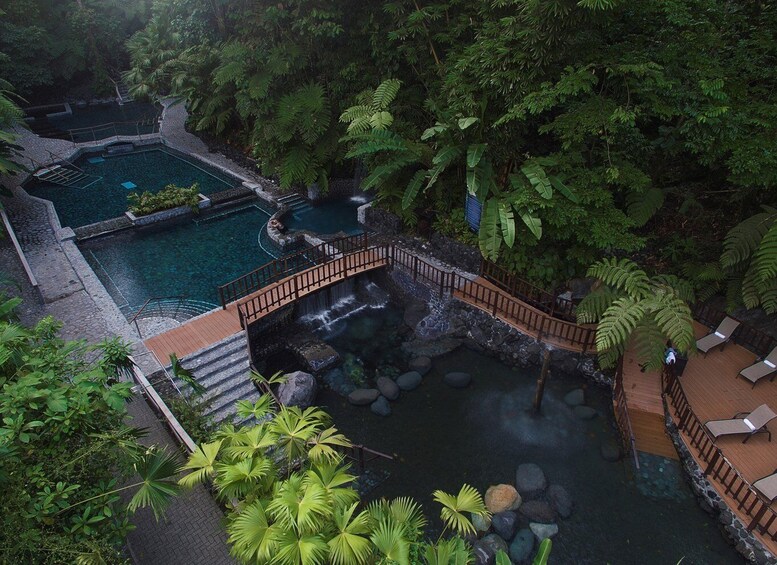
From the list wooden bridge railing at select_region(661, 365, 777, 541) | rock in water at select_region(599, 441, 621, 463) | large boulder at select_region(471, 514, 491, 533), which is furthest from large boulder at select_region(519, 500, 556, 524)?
wooden bridge railing at select_region(661, 365, 777, 541)

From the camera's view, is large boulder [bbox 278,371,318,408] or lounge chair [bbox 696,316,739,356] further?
lounge chair [bbox 696,316,739,356]

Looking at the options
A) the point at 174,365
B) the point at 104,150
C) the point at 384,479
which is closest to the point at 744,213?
the point at 384,479

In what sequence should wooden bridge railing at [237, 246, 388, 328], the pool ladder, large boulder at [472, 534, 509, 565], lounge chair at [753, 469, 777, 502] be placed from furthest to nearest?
1. the pool ladder
2. wooden bridge railing at [237, 246, 388, 328]
3. large boulder at [472, 534, 509, 565]
4. lounge chair at [753, 469, 777, 502]

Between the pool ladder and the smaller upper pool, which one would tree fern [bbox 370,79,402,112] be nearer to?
the pool ladder

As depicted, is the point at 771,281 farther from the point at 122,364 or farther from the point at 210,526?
the point at 122,364

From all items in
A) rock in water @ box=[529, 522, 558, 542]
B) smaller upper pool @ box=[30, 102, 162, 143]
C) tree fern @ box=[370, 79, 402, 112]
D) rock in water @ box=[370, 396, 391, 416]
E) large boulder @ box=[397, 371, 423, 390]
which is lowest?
rock in water @ box=[529, 522, 558, 542]

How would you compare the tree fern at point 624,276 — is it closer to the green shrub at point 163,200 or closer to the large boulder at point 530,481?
the large boulder at point 530,481

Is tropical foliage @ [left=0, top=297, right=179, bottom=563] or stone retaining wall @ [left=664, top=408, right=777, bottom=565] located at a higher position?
tropical foliage @ [left=0, top=297, right=179, bottom=563]

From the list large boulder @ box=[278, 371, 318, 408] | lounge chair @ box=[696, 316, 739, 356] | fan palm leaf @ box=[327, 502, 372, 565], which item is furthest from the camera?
lounge chair @ box=[696, 316, 739, 356]
